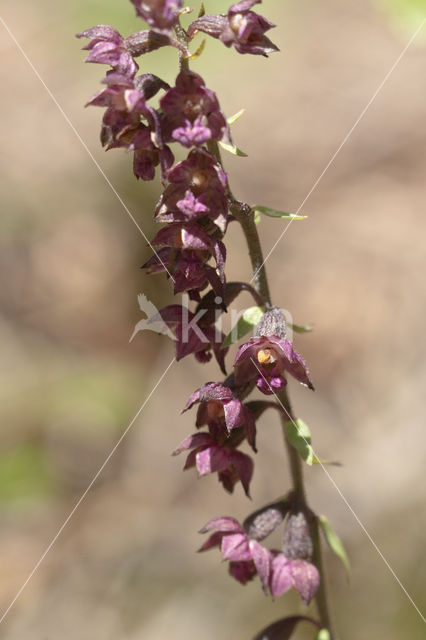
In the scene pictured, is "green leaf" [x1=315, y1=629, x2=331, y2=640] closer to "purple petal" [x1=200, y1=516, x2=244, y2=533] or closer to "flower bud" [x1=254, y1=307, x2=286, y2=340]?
"purple petal" [x1=200, y1=516, x2=244, y2=533]

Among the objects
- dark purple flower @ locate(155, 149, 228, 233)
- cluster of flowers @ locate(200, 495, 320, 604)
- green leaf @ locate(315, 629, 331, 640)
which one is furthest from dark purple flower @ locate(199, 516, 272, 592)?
dark purple flower @ locate(155, 149, 228, 233)


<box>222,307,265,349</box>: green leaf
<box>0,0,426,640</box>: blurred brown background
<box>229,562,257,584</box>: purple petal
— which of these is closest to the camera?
<box>222,307,265,349</box>: green leaf

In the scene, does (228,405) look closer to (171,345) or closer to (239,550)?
(239,550)

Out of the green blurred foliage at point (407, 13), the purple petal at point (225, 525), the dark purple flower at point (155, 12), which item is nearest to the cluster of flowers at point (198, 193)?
the dark purple flower at point (155, 12)

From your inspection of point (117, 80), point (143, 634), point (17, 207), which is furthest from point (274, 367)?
point (17, 207)

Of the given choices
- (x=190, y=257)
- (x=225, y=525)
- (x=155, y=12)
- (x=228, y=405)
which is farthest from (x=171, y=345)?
(x=155, y=12)

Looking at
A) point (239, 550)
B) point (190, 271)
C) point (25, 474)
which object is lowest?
point (25, 474)
